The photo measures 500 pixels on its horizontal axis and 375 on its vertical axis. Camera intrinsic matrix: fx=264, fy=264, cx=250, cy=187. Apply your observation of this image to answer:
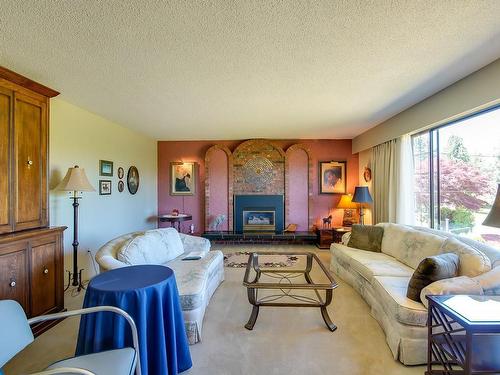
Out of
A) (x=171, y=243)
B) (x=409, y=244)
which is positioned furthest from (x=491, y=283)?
(x=171, y=243)

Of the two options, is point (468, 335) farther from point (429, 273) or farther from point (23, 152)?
point (23, 152)

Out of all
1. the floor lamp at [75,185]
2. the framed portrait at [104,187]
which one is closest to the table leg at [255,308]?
the floor lamp at [75,185]

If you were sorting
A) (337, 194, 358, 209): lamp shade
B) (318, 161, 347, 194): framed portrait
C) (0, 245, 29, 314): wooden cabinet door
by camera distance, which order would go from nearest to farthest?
(0, 245, 29, 314): wooden cabinet door → (337, 194, 358, 209): lamp shade → (318, 161, 347, 194): framed portrait

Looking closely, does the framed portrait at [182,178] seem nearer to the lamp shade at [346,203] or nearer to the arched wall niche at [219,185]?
the arched wall niche at [219,185]

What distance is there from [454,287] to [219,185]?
16.5ft

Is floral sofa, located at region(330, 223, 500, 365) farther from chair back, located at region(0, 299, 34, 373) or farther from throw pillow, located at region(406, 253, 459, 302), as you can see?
chair back, located at region(0, 299, 34, 373)

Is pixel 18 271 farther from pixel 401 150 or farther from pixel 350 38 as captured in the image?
pixel 401 150

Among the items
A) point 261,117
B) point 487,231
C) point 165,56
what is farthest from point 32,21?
point 487,231

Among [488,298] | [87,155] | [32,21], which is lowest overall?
[488,298]

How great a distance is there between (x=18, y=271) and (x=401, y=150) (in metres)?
5.08

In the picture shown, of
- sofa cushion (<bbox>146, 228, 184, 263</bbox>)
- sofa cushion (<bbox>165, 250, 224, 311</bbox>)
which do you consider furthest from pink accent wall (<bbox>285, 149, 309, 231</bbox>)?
sofa cushion (<bbox>146, 228, 184, 263</bbox>)

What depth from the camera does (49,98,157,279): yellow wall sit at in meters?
3.44

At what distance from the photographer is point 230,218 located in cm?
635

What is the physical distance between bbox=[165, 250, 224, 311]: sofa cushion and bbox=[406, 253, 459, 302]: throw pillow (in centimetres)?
181
